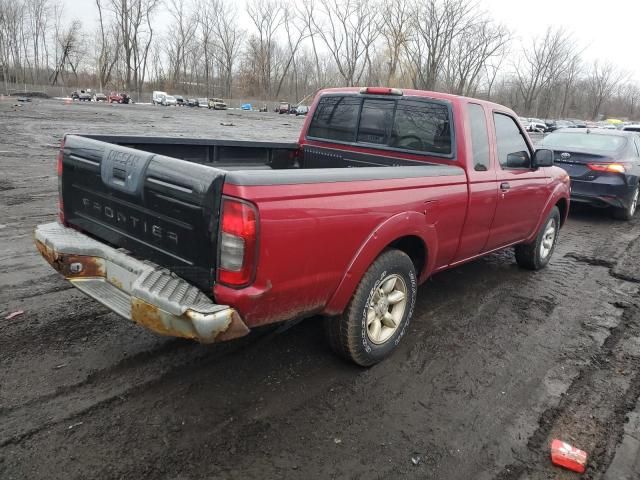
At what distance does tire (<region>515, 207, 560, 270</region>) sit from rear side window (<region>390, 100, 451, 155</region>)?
2.26 meters

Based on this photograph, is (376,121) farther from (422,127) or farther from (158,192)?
(158,192)

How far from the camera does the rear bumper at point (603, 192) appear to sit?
886cm

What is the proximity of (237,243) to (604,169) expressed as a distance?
28.2ft

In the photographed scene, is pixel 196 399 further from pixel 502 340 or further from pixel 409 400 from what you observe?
pixel 502 340

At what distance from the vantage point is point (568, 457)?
2691 millimetres

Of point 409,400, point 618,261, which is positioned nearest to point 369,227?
point 409,400

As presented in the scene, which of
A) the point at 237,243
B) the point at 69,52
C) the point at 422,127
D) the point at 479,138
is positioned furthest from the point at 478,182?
the point at 69,52

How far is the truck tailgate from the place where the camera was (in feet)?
8.22

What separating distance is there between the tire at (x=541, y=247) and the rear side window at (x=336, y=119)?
2616 millimetres

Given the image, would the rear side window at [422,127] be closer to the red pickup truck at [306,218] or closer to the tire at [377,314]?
the red pickup truck at [306,218]

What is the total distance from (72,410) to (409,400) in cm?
203

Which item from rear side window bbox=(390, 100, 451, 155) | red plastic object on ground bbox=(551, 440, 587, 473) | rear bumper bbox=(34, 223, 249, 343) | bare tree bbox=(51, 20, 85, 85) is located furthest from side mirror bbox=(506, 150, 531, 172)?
bare tree bbox=(51, 20, 85, 85)

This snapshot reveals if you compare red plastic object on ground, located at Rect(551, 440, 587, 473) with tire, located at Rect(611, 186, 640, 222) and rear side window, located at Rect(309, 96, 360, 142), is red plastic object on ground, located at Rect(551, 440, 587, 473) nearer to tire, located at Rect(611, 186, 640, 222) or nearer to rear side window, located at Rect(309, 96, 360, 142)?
rear side window, located at Rect(309, 96, 360, 142)

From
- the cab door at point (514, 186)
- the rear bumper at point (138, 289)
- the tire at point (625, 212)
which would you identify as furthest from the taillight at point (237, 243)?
the tire at point (625, 212)
